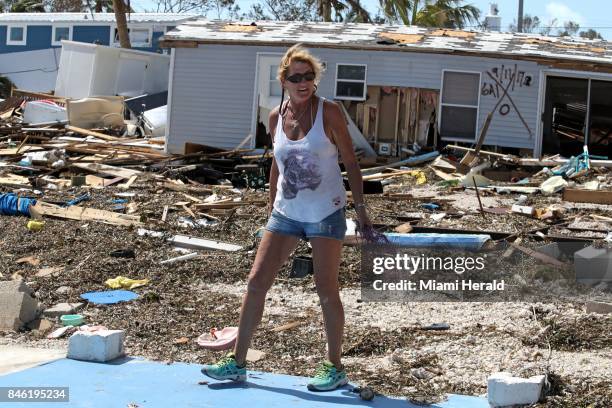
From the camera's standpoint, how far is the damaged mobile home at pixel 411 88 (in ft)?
67.0

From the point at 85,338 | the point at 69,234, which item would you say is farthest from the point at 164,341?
the point at 69,234

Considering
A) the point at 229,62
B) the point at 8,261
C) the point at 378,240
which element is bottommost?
the point at 8,261

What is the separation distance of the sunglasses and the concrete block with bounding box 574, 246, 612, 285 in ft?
13.5

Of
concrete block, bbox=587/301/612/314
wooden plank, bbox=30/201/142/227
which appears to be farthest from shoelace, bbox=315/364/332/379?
wooden plank, bbox=30/201/142/227

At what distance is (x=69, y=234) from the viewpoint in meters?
11.3

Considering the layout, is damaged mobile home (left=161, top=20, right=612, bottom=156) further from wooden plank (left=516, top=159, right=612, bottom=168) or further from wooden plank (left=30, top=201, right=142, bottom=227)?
wooden plank (left=30, top=201, right=142, bottom=227)

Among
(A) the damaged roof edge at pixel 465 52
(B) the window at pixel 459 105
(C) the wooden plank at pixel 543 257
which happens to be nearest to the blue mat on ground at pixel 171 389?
(C) the wooden plank at pixel 543 257

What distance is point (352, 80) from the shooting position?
20.8m

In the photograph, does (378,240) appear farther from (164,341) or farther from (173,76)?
(173,76)

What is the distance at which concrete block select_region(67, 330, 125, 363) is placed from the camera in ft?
20.0

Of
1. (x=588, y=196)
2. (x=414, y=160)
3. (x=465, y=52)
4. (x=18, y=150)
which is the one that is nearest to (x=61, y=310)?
(x=588, y=196)

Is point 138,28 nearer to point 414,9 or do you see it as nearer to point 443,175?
point 414,9

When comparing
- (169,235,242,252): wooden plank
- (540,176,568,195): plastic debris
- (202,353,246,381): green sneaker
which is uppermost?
(540,176,568,195): plastic debris

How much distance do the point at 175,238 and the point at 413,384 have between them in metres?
5.69
